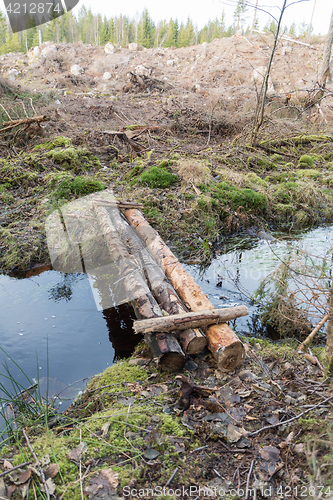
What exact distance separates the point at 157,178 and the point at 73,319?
428cm

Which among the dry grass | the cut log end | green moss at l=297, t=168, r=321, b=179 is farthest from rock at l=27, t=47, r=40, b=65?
the cut log end

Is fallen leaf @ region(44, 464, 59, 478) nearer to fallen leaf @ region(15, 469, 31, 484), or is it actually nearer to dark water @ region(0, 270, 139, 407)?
fallen leaf @ region(15, 469, 31, 484)

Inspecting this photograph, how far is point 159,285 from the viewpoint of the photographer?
3475mm

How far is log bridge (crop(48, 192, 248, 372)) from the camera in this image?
266cm

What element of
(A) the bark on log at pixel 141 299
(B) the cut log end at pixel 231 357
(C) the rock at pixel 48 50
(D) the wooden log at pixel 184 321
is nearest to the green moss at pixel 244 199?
(A) the bark on log at pixel 141 299

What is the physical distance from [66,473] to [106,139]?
9.46 meters

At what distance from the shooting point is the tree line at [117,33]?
169 ft

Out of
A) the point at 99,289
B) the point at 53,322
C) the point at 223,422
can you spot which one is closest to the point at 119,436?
the point at 223,422

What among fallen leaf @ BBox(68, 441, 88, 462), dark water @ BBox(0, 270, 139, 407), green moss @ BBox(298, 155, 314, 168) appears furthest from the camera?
green moss @ BBox(298, 155, 314, 168)

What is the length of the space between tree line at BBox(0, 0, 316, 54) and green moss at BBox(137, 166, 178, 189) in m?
56.3

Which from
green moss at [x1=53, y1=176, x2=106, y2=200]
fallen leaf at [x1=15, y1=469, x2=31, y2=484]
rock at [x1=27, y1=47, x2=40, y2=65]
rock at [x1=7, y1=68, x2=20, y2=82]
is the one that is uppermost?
rock at [x1=27, y1=47, x2=40, y2=65]

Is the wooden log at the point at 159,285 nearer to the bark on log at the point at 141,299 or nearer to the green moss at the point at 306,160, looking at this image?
the bark on log at the point at 141,299

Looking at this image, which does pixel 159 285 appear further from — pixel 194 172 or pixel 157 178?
pixel 194 172

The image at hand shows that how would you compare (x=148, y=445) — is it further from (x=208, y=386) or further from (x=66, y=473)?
(x=208, y=386)
